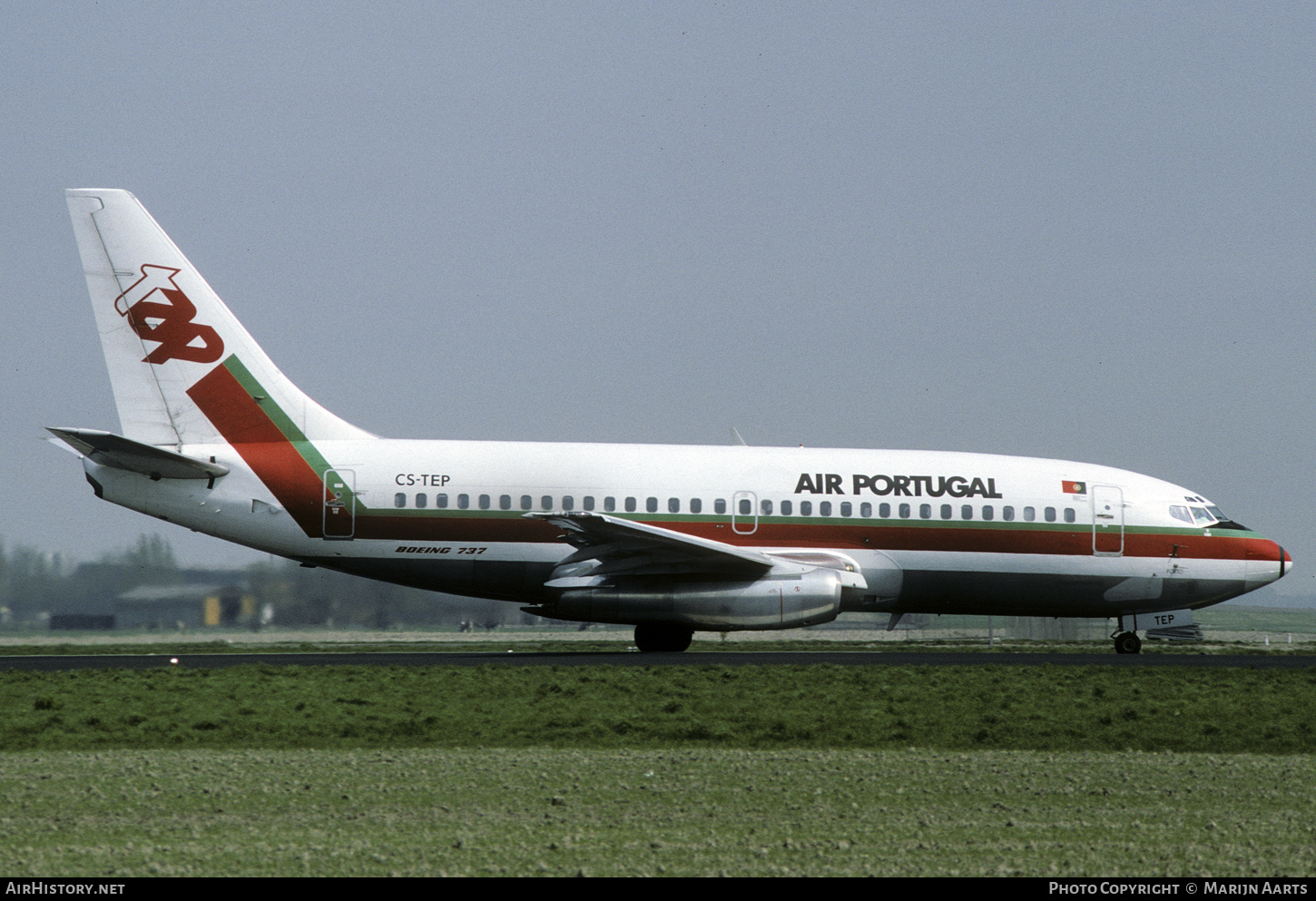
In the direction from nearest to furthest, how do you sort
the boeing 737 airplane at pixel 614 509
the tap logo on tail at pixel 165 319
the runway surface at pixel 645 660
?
the runway surface at pixel 645 660
the boeing 737 airplane at pixel 614 509
the tap logo on tail at pixel 165 319

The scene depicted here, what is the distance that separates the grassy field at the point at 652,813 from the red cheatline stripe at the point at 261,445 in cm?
1193

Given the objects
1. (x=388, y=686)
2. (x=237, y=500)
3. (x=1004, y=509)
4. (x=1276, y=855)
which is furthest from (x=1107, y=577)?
(x=1276, y=855)

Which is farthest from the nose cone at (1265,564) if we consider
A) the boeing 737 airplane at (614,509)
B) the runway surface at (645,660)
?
the runway surface at (645,660)

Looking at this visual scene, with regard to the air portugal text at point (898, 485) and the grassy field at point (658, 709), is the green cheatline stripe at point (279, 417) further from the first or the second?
the air portugal text at point (898, 485)

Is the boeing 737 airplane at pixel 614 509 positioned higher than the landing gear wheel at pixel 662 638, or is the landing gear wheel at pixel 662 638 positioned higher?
the boeing 737 airplane at pixel 614 509

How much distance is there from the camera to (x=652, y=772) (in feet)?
34.1

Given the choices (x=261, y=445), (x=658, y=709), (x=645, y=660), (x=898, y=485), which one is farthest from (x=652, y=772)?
(x=261, y=445)

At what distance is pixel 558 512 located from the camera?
2294 centimetres

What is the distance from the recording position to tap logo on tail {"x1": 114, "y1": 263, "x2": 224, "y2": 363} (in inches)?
962

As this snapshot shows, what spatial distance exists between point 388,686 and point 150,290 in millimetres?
12348

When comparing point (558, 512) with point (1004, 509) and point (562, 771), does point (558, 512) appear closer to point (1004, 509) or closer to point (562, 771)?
point (1004, 509)

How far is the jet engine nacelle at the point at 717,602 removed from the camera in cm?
2230

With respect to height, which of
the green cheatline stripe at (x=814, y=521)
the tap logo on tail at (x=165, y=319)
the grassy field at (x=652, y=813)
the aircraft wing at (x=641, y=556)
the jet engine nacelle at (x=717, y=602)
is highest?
the tap logo on tail at (x=165, y=319)
